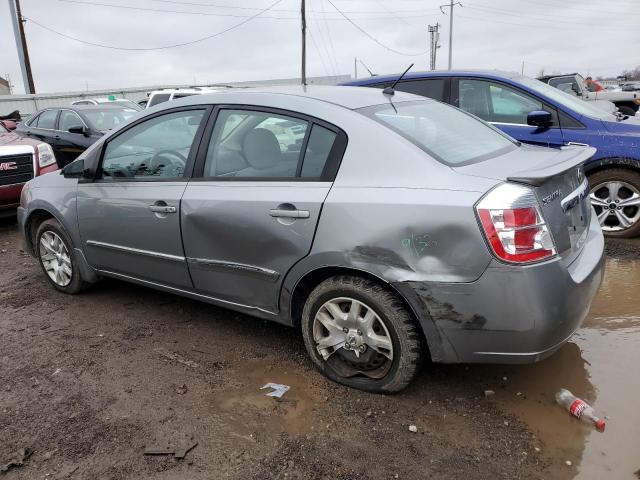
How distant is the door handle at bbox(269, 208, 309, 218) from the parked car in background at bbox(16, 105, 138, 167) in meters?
7.74

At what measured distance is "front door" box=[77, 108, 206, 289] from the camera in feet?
11.6

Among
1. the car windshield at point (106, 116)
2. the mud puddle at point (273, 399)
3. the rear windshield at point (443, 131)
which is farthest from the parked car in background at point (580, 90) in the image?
the mud puddle at point (273, 399)

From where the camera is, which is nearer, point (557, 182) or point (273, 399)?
point (557, 182)

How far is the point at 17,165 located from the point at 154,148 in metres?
4.50

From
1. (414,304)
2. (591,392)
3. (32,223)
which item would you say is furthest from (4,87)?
(591,392)

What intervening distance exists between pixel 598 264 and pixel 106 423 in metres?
2.75

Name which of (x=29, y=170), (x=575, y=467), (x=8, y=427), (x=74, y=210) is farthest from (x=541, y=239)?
(x=29, y=170)

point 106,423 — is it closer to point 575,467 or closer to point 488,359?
point 488,359

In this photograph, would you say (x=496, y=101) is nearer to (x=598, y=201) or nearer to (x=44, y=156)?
(x=598, y=201)

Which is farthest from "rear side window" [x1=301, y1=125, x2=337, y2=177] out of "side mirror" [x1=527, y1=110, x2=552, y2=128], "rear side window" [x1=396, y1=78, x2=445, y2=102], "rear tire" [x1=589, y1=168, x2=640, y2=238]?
"rear tire" [x1=589, y1=168, x2=640, y2=238]

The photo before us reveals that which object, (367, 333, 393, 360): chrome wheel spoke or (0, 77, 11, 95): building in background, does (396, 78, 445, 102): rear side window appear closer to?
(367, 333, 393, 360): chrome wheel spoke

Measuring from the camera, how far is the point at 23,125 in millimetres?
11492

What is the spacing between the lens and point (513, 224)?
241 cm

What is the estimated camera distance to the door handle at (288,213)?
288 cm
